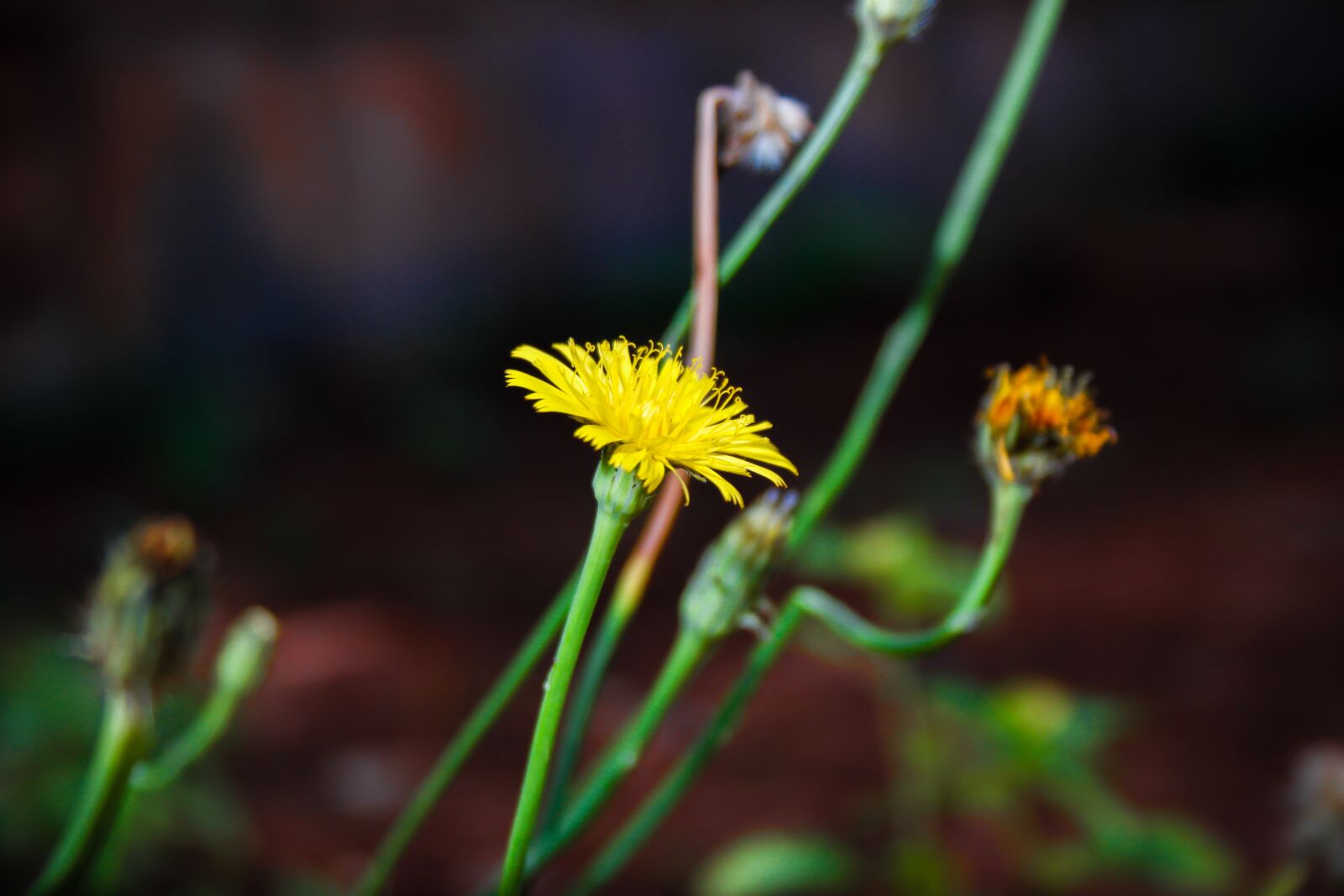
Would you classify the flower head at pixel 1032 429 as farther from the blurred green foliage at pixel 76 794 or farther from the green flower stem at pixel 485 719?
the blurred green foliage at pixel 76 794

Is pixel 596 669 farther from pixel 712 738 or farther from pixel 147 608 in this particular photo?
pixel 147 608

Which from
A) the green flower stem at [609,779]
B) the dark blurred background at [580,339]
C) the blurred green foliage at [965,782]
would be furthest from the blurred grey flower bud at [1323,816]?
the green flower stem at [609,779]

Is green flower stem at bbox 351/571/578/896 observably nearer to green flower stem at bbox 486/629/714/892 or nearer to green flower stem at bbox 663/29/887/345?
green flower stem at bbox 486/629/714/892

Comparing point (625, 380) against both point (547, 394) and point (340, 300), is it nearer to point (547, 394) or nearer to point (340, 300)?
point (547, 394)

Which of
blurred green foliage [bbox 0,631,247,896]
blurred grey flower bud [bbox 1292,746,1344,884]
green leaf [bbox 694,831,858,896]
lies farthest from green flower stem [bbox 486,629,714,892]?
blurred green foliage [bbox 0,631,247,896]

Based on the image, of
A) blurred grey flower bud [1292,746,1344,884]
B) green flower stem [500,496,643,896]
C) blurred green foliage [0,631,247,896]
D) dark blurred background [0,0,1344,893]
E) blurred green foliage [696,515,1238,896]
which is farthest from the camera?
dark blurred background [0,0,1344,893]

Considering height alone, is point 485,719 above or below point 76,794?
above

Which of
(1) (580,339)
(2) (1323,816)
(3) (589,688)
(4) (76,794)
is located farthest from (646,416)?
(1) (580,339)
